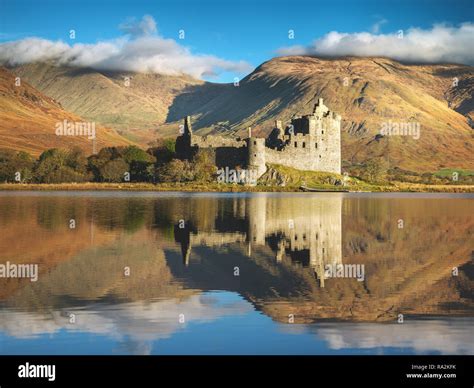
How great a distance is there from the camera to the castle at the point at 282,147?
82.8m

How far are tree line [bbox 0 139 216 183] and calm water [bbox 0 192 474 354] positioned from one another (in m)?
54.3

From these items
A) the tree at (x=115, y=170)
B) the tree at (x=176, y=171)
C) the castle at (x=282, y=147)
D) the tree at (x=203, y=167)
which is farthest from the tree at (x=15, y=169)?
the tree at (x=203, y=167)

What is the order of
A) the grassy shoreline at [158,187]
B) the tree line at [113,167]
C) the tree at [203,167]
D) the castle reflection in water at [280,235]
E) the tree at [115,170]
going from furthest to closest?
the tree at [115,170]
the tree line at [113,167]
the tree at [203,167]
the grassy shoreline at [158,187]
the castle reflection in water at [280,235]

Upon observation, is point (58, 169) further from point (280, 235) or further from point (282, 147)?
point (280, 235)

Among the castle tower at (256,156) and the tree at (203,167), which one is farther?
the tree at (203,167)

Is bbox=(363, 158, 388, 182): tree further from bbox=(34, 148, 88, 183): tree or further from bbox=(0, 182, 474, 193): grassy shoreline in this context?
bbox=(34, 148, 88, 183): tree

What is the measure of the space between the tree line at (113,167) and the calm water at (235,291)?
54.3 meters

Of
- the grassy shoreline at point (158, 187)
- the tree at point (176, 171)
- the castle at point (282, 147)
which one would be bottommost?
the grassy shoreline at point (158, 187)

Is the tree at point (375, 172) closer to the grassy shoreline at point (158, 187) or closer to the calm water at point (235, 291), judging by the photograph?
the grassy shoreline at point (158, 187)

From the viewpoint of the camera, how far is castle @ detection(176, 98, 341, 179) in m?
82.8

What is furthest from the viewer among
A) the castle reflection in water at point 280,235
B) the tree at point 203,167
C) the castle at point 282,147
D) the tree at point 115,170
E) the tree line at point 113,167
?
the tree at point 115,170

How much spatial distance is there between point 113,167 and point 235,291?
74422mm

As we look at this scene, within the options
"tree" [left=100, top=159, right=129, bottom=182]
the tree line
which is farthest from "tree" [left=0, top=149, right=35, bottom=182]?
"tree" [left=100, top=159, right=129, bottom=182]
